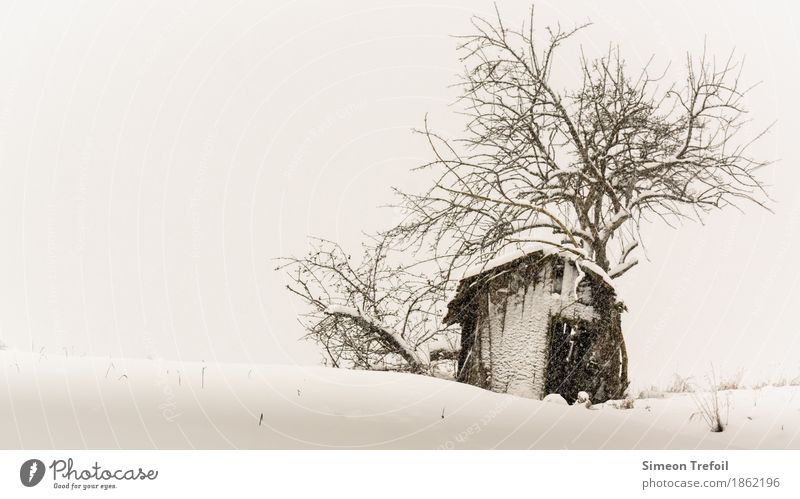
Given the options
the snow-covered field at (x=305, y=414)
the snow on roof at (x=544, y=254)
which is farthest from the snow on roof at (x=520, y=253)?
the snow-covered field at (x=305, y=414)

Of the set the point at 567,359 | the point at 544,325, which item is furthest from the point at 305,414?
the point at 567,359

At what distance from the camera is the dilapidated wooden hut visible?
23.2ft

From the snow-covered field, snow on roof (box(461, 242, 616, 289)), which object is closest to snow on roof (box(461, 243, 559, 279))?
snow on roof (box(461, 242, 616, 289))

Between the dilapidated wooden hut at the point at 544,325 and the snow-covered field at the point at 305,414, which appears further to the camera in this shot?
the dilapidated wooden hut at the point at 544,325

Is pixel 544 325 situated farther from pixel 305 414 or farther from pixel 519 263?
pixel 305 414

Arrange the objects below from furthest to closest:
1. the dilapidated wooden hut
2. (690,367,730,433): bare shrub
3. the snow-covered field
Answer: the dilapidated wooden hut, (690,367,730,433): bare shrub, the snow-covered field

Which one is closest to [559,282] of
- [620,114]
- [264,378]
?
[620,114]

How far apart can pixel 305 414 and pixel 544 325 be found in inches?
99.2

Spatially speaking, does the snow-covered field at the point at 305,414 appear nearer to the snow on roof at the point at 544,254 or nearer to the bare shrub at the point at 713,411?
the bare shrub at the point at 713,411

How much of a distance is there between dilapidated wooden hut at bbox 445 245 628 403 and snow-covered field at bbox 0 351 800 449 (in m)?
0.65

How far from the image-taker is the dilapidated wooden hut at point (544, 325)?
708cm

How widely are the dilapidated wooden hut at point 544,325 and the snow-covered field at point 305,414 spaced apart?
2.14 feet

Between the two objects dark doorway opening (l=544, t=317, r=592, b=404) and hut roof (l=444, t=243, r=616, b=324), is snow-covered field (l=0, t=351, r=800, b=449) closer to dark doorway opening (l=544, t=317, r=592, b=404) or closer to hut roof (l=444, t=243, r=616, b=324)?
dark doorway opening (l=544, t=317, r=592, b=404)
